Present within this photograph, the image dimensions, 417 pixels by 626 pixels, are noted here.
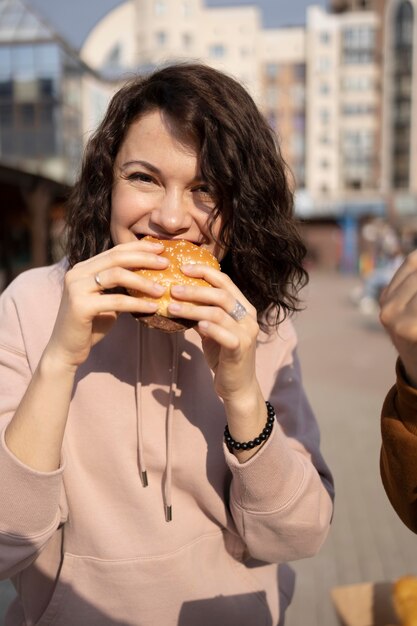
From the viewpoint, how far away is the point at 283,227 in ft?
5.28

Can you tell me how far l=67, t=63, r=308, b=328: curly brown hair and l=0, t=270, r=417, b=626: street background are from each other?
1.40 ft

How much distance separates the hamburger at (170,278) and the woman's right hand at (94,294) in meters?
0.06

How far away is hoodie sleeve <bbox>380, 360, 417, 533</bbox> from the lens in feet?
3.90

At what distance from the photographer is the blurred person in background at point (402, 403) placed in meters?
1.06

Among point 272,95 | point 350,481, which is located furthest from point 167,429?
point 272,95

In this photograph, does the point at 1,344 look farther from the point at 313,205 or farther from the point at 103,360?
the point at 313,205

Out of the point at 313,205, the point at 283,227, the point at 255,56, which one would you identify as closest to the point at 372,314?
the point at 283,227

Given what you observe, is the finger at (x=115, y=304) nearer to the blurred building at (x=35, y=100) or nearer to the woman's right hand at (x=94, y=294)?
the woman's right hand at (x=94, y=294)

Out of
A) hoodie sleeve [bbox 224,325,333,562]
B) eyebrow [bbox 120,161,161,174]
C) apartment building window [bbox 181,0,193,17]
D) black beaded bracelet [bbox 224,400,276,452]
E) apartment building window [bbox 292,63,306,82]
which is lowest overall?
hoodie sleeve [bbox 224,325,333,562]

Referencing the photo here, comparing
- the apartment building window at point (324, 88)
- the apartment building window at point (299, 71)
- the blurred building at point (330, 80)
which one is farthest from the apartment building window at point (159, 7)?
the apartment building window at point (324, 88)

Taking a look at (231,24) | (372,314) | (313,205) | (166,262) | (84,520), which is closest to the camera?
(166,262)

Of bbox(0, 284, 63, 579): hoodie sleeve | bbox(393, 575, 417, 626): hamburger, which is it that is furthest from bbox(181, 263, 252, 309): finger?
bbox(393, 575, 417, 626): hamburger

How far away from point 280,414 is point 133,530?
1.56 ft

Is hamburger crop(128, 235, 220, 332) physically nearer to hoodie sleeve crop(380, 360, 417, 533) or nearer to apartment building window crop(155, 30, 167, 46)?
hoodie sleeve crop(380, 360, 417, 533)
